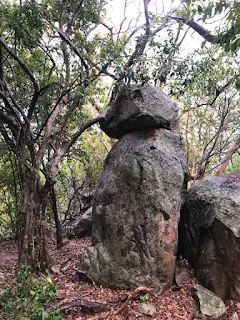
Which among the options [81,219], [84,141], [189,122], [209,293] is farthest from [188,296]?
[84,141]

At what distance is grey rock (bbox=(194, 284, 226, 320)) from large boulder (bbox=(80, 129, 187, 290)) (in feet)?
2.16

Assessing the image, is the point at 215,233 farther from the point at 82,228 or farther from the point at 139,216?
the point at 82,228

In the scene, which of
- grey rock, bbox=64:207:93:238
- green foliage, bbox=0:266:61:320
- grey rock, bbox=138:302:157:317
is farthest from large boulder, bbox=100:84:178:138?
grey rock, bbox=64:207:93:238

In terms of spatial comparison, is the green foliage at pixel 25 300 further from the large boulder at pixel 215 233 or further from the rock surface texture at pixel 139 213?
the large boulder at pixel 215 233

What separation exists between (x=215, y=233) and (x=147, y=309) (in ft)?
6.21

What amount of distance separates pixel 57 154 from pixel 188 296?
3916 mm

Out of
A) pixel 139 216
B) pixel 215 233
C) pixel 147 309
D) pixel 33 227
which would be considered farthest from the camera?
pixel 139 216

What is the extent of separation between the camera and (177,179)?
6328 mm

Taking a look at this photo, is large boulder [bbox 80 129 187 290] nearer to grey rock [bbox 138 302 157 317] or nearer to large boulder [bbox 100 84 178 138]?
large boulder [bbox 100 84 178 138]

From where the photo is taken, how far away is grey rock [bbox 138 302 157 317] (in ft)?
16.0

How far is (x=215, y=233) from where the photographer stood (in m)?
5.63

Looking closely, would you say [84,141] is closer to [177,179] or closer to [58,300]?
[177,179]

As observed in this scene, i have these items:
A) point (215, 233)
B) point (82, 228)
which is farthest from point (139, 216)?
point (82, 228)

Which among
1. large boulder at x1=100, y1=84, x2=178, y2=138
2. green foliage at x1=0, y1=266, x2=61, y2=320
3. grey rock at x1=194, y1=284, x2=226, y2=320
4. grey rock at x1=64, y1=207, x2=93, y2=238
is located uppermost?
large boulder at x1=100, y1=84, x2=178, y2=138
